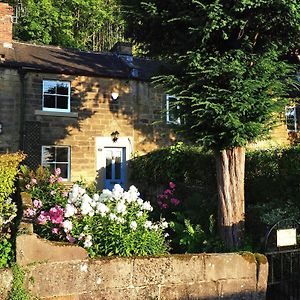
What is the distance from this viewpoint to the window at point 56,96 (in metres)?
15.7

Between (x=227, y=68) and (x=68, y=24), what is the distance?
2570cm

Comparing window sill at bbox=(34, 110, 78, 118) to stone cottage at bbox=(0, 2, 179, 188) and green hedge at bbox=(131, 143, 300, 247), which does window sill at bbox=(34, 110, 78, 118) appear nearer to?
stone cottage at bbox=(0, 2, 179, 188)

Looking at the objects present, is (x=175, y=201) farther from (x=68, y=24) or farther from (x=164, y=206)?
(x=68, y=24)

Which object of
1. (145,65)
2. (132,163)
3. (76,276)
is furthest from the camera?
(145,65)

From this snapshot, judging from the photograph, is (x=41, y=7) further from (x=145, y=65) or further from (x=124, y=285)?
(x=124, y=285)

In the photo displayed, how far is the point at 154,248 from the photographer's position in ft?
18.2

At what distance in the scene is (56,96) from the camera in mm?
15820

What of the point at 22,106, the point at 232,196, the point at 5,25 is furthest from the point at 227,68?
the point at 5,25

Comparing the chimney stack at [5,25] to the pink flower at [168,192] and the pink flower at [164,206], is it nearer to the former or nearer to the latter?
the pink flower at [168,192]

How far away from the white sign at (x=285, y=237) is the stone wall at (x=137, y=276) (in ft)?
2.31

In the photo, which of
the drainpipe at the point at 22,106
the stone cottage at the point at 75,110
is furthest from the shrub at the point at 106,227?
the drainpipe at the point at 22,106

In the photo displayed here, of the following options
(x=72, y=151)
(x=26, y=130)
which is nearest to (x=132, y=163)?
(x=72, y=151)

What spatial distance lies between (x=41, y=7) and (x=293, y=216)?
26903mm

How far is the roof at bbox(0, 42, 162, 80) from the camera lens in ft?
51.3
